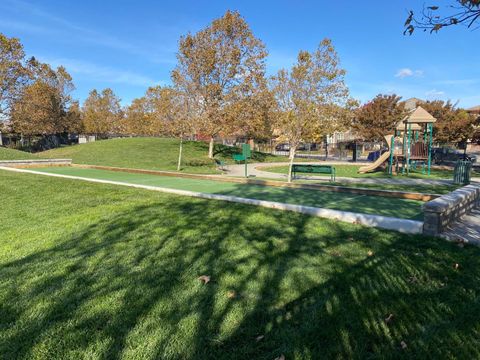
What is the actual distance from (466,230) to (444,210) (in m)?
0.71

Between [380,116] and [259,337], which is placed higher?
[380,116]

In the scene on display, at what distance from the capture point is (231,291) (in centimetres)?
350

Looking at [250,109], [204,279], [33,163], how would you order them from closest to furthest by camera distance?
[204,279] < [33,163] < [250,109]

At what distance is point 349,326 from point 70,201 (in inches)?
282

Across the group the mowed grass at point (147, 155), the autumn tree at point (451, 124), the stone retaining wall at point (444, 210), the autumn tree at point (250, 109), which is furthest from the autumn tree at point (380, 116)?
the stone retaining wall at point (444, 210)

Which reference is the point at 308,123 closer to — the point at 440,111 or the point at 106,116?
the point at 440,111

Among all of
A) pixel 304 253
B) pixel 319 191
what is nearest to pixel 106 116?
pixel 319 191

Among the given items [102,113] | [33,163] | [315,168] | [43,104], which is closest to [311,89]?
[315,168]

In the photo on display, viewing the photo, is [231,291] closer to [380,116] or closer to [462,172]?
[462,172]

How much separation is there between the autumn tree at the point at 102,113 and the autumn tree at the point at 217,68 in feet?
138

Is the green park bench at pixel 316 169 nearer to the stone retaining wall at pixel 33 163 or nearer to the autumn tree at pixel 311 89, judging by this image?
the autumn tree at pixel 311 89

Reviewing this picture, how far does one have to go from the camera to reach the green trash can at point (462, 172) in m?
13.0

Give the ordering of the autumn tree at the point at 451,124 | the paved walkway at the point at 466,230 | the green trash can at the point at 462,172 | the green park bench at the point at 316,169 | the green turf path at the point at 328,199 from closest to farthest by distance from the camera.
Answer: the paved walkway at the point at 466,230 → the green turf path at the point at 328,199 → the green trash can at the point at 462,172 → the green park bench at the point at 316,169 → the autumn tree at the point at 451,124

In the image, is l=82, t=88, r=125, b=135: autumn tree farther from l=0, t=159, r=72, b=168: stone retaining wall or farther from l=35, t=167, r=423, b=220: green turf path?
l=35, t=167, r=423, b=220: green turf path
